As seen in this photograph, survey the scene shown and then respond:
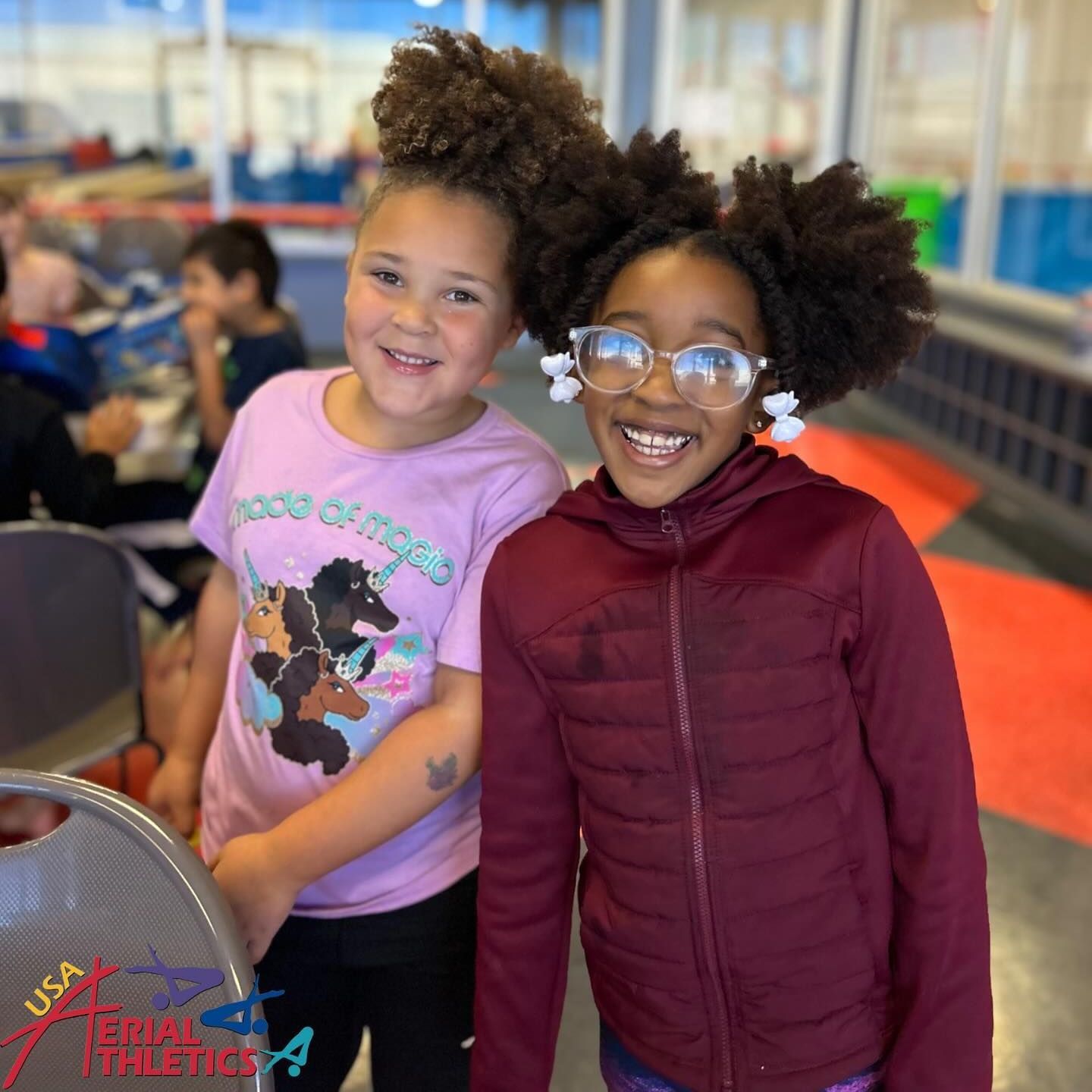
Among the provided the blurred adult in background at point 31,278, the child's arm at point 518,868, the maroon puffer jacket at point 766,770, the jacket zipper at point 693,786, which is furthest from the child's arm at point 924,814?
the blurred adult in background at point 31,278

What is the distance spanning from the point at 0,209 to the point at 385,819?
133 inches

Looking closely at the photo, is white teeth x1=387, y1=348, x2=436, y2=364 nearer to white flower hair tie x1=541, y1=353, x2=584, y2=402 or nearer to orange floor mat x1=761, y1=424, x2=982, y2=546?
white flower hair tie x1=541, y1=353, x2=584, y2=402

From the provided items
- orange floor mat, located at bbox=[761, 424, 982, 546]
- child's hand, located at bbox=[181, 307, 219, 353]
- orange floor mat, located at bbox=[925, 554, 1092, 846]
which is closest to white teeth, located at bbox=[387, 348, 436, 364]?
orange floor mat, located at bbox=[925, 554, 1092, 846]

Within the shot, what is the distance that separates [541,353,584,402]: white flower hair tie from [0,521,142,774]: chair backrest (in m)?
1.01

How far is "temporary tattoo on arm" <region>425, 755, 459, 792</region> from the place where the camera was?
1005 millimetres

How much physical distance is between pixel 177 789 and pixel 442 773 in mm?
366

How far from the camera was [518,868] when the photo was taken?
97 centimetres

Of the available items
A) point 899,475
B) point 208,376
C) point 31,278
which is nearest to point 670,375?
point 208,376

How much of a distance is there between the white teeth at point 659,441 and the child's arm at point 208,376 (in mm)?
2141

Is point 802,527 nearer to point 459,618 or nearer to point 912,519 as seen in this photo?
point 459,618

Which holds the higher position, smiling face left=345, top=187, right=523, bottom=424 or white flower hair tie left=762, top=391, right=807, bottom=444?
smiling face left=345, top=187, right=523, bottom=424

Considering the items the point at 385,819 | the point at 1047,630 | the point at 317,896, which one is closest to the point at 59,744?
the point at 317,896

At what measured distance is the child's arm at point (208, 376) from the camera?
2918mm

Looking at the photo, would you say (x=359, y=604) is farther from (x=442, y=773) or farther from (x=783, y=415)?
(x=783, y=415)
